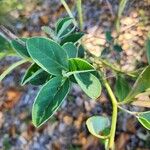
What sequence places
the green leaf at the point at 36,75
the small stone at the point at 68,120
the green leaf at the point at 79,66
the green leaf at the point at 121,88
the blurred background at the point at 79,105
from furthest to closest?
the small stone at the point at 68,120
the blurred background at the point at 79,105
the green leaf at the point at 121,88
the green leaf at the point at 36,75
the green leaf at the point at 79,66

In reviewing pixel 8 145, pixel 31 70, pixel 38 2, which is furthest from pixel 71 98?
pixel 31 70

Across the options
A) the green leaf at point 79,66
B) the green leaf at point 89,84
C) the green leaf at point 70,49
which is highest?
the green leaf at point 79,66

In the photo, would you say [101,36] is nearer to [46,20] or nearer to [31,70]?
[46,20]

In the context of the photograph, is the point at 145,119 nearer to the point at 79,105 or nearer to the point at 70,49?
the point at 70,49

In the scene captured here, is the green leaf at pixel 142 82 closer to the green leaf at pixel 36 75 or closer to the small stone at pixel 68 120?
the green leaf at pixel 36 75

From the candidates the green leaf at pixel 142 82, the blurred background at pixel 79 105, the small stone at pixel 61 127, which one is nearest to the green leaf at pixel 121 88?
the green leaf at pixel 142 82

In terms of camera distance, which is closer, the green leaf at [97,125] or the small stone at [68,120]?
the green leaf at [97,125]
